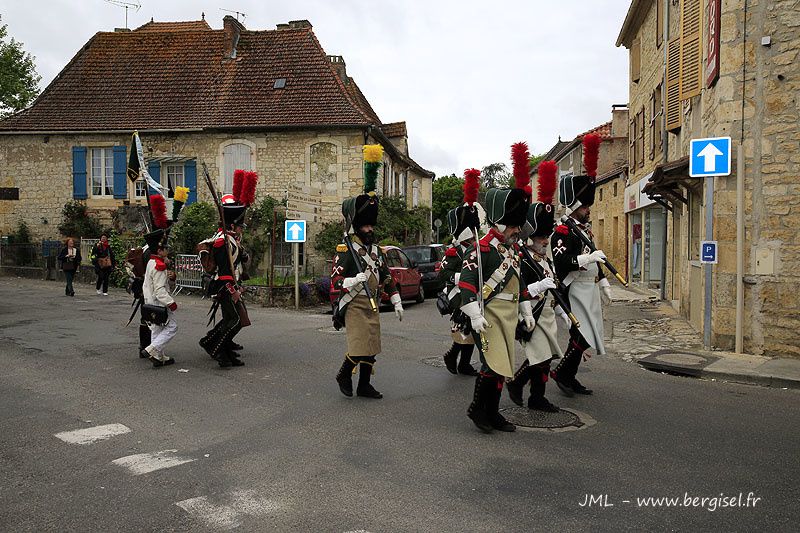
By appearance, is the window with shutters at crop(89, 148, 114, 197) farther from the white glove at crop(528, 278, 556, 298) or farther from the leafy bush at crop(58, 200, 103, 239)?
the white glove at crop(528, 278, 556, 298)

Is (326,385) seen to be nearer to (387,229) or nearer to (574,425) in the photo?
(574,425)

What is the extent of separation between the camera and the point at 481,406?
17.9ft

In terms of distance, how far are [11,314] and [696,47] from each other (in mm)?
13885

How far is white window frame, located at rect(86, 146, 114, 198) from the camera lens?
77.2 feet


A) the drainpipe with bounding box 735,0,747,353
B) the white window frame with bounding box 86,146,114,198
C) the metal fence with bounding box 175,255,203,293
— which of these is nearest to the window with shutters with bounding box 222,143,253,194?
the white window frame with bounding box 86,146,114,198

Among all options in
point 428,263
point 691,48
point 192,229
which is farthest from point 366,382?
point 192,229

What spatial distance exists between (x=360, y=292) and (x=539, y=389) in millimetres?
1946

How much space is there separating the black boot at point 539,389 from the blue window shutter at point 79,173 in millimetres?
21556

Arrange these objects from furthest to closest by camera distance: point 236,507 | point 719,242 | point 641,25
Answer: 1. point 641,25
2. point 719,242
3. point 236,507

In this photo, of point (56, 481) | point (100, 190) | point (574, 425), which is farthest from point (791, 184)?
point (100, 190)

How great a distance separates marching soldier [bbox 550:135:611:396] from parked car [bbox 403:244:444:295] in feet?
37.8

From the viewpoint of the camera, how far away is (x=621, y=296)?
59.8 feet

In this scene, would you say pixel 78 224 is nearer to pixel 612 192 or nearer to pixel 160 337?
pixel 160 337

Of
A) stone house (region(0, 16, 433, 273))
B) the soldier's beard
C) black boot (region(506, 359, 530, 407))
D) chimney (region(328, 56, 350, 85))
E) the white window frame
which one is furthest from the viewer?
chimney (region(328, 56, 350, 85))
